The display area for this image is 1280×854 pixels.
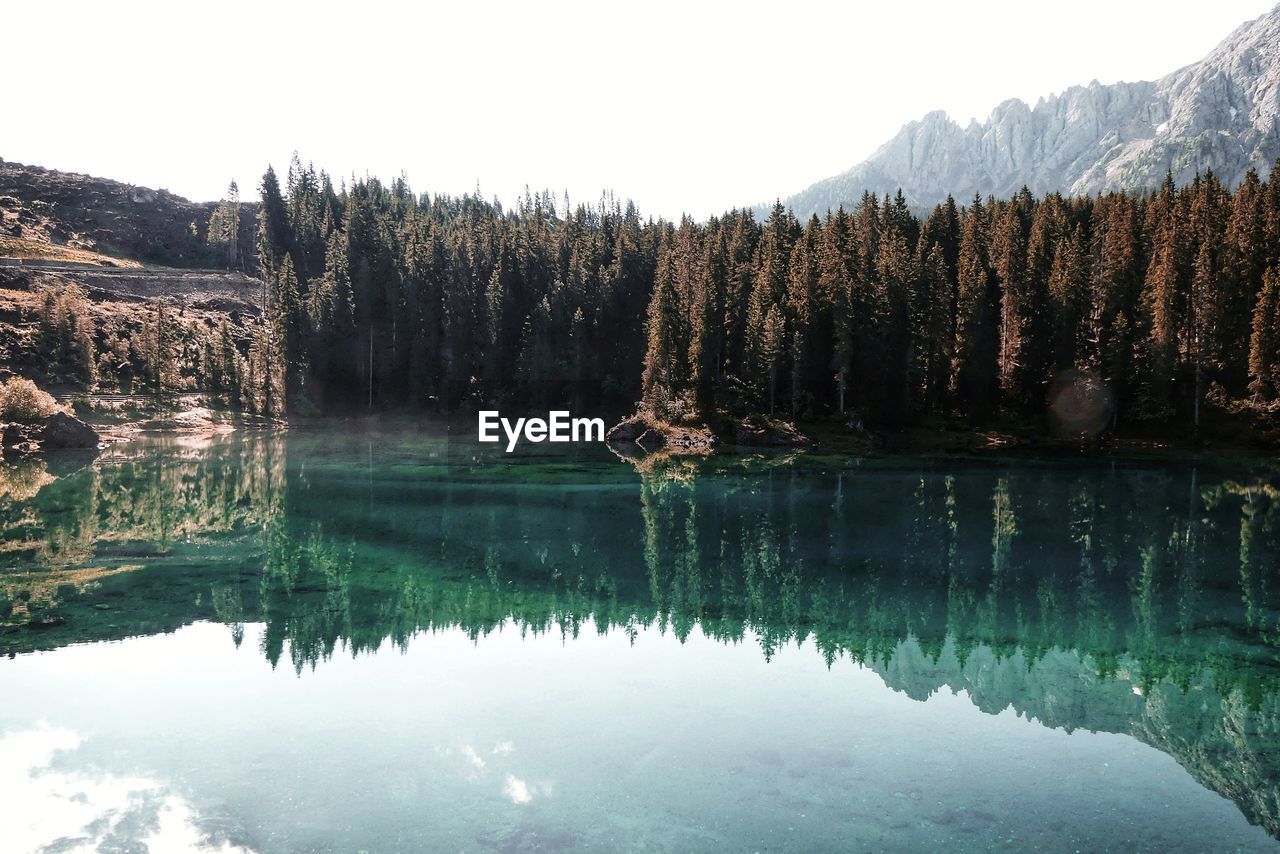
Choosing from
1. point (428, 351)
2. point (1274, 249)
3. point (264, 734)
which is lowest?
point (264, 734)

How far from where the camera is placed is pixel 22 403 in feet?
271

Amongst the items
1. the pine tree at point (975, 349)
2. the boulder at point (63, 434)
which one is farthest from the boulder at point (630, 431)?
the boulder at point (63, 434)

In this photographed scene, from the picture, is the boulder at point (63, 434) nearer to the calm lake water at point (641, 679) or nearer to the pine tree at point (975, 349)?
the calm lake water at point (641, 679)

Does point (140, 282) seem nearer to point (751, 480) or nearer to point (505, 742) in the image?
point (751, 480)

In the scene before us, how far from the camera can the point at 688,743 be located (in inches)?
757

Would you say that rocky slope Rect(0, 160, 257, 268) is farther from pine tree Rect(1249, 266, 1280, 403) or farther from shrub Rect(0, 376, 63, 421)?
pine tree Rect(1249, 266, 1280, 403)

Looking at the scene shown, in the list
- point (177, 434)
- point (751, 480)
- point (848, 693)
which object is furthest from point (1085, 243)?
point (177, 434)

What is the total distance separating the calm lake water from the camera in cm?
1580

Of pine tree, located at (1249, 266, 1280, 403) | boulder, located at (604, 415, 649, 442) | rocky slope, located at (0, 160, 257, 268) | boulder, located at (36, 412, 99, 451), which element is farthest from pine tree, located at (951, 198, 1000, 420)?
rocky slope, located at (0, 160, 257, 268)

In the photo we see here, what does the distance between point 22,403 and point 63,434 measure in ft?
15.2

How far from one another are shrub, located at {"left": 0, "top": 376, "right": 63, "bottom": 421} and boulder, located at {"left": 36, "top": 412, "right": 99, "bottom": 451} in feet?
3.82

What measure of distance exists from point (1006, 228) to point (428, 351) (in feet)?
251

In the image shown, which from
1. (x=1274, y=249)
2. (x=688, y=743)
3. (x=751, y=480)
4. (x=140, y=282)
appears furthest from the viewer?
(x=140, y=282)

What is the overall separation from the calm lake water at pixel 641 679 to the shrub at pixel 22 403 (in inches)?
1588
